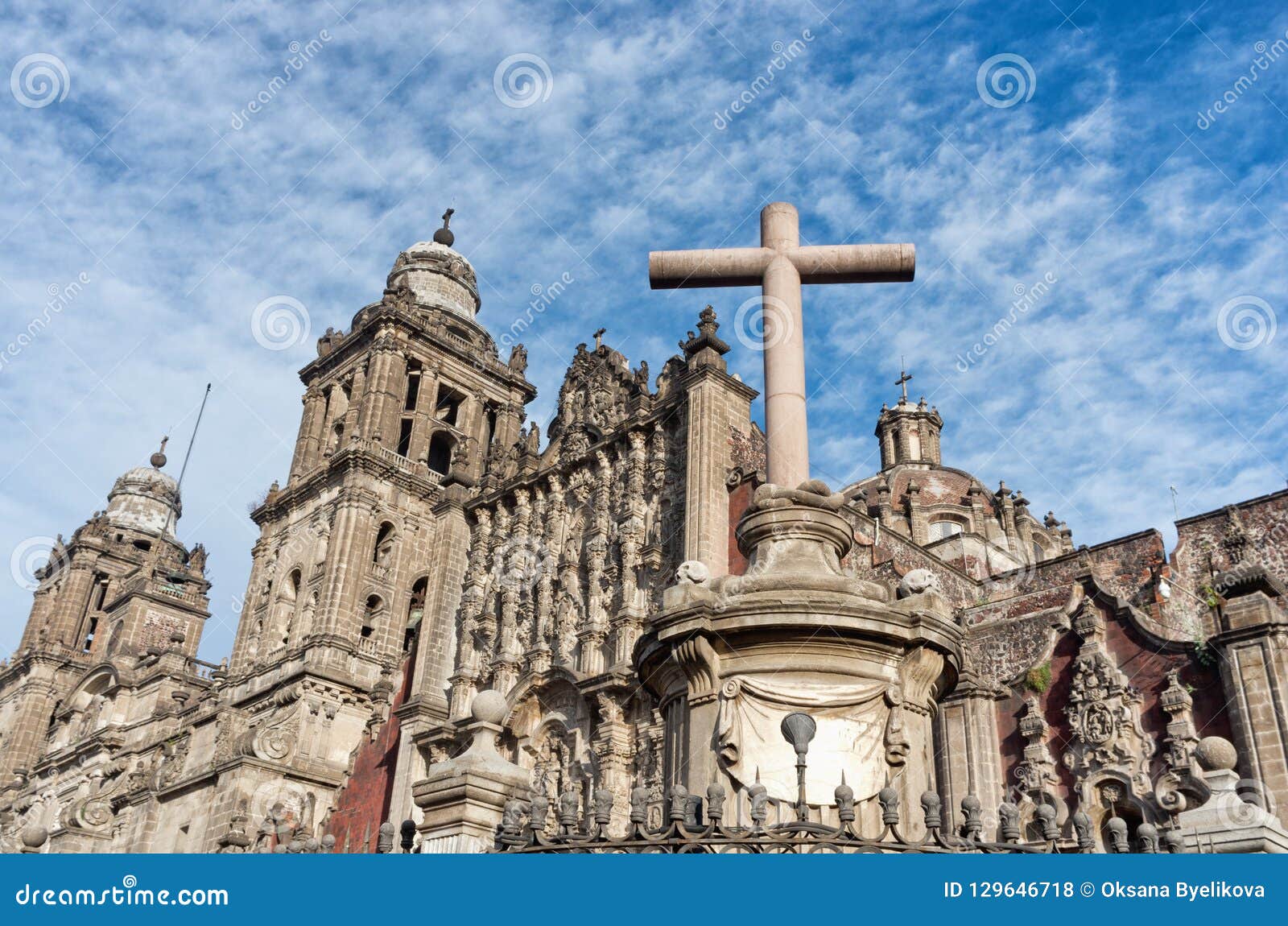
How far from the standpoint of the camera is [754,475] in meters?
22.6

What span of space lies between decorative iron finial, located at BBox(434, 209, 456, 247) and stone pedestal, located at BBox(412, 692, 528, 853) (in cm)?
3639

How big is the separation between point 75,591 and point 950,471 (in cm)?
4341

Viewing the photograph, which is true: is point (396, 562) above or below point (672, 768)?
above

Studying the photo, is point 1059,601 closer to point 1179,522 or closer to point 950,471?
point 1179,522

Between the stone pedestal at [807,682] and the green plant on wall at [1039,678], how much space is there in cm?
958

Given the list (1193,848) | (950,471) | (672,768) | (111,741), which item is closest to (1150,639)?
(1193,848)

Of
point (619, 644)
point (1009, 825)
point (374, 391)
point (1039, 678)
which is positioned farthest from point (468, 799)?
point (374, 391)

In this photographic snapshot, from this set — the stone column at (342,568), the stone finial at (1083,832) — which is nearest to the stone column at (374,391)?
the stone column at (342,568)

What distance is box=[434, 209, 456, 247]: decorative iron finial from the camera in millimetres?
44900

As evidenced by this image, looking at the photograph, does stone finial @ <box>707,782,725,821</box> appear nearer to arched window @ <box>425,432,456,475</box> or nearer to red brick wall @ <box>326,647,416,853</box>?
red brick wall @ <box>326,647,416,853</box>

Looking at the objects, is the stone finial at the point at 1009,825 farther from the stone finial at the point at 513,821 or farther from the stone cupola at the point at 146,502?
the stone cupola at the point at 146,502

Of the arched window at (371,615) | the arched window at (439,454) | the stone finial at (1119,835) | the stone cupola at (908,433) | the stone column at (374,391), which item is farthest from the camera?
the stone cupola at (908,433)

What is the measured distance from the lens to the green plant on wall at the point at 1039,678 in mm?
17969

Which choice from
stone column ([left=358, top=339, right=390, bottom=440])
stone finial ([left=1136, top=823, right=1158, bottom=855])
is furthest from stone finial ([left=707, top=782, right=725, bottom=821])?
stone column ([left=358, top=339, right=390, bottom=440])
